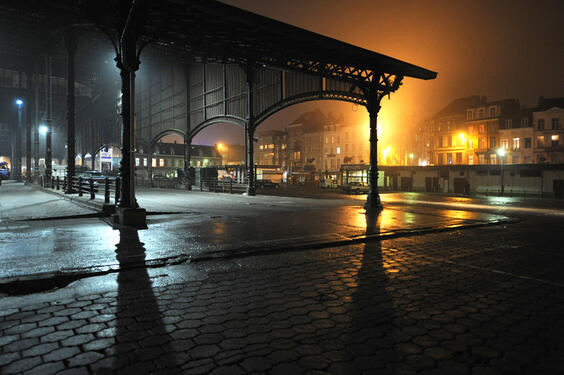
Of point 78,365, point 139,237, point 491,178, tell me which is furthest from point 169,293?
point 491,178

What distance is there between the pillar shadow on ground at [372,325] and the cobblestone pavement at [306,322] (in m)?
0.01

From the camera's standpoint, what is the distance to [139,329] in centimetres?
328

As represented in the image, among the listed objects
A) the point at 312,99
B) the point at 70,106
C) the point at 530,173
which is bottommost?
the point at 530,173

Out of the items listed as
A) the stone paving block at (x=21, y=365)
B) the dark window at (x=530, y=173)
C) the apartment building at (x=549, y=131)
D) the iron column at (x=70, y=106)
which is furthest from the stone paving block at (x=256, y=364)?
the apartment building at (x=549, y=131)

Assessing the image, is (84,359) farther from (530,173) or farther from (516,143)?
(516,143)

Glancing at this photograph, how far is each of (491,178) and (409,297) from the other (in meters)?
38.8

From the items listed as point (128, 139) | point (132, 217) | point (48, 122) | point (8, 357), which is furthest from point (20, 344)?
point (48, 122)

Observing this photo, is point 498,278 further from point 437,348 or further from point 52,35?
point 52,35

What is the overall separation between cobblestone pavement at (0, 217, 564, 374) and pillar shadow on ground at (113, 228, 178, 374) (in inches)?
0.6

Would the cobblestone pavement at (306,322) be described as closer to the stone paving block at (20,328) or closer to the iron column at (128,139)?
the stone paving block at (20,328)

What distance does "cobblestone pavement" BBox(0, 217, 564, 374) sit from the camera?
2674 mm

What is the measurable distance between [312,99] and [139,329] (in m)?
19.6

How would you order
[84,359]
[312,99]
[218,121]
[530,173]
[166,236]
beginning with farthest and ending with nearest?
1. [530,173]
2. [218,121]
3. [312,99]
4. [166,236]
5. [84,359]

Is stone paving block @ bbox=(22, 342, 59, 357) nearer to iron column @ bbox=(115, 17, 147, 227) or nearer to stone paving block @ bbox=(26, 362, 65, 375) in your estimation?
stone paving block @ bbox=(26, 362, 65, 375)
